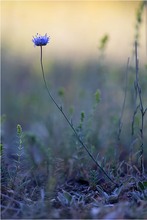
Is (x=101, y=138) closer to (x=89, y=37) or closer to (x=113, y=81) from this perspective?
(x=113, y=81)

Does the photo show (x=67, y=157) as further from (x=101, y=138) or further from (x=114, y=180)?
(x=114, y=180)

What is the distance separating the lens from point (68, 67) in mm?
6535

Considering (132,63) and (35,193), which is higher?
(132,63)

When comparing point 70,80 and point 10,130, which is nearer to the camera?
point 10,130

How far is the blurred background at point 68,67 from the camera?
12.7ft

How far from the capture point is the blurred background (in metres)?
3.86

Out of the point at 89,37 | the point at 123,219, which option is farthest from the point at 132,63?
the point at 89,37

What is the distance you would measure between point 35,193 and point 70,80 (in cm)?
341

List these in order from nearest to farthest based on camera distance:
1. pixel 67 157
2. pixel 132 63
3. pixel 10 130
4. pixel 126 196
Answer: pixel 126 196, pixel 67 157, pixel 132 63, pixel 10 130

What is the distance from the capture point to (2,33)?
5.68 metres

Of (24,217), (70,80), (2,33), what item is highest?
(2,33)

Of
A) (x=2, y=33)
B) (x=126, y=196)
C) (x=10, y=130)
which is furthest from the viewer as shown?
(x=2, y=33)

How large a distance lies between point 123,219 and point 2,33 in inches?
150

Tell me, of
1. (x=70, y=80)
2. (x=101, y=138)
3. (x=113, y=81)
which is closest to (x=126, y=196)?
Answer: (x=101, y=138)
